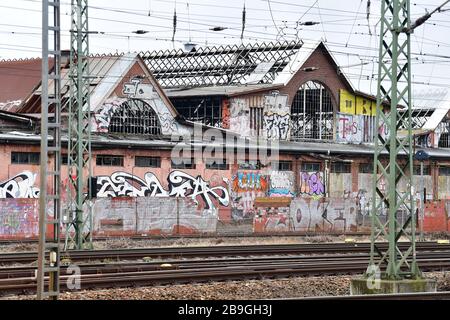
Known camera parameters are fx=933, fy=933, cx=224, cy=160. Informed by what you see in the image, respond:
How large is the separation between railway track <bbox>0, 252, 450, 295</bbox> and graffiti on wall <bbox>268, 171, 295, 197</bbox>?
25409 mm

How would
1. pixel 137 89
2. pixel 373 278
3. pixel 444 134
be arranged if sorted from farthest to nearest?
pixel 444 134
pixel 137 89
pixel 373 278

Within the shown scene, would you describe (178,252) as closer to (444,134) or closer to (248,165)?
(248,165)

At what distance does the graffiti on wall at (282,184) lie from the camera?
2187 inches

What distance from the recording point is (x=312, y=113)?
215ft

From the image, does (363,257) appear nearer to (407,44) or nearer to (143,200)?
(407,44)

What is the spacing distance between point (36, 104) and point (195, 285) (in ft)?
118

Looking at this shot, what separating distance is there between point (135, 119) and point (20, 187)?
12.1 m

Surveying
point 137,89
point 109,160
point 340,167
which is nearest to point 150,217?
point 109,160

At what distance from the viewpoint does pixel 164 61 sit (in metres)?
73.7

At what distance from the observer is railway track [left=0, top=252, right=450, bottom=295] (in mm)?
20328

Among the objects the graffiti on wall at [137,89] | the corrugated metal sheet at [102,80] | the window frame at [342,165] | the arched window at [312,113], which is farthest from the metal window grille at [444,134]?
the corrugated metal sheet at [102,80]

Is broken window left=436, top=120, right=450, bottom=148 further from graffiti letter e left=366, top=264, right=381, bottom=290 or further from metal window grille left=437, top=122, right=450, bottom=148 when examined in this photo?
graffiti letter e left=366, top=264, right=381, bottom=290

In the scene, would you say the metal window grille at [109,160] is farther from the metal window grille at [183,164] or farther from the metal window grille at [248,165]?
the metal window grille at [248,165]

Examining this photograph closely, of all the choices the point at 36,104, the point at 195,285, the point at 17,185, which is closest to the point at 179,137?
the point at 36,104
